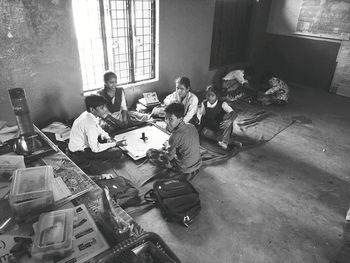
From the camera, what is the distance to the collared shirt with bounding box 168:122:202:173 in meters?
3.16

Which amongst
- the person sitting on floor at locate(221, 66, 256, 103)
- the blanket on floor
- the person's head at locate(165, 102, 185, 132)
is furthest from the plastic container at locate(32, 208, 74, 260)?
the person sitting on floor at locate(221, 66, 256, 103)

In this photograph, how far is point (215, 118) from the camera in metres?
4.42

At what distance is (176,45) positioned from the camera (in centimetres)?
562

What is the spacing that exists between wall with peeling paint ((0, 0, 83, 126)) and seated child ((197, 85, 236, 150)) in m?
2.18

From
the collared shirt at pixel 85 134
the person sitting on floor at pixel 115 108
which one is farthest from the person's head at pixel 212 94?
the collared shirt at pixel 85 134

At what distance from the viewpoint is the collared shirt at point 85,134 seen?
322cm

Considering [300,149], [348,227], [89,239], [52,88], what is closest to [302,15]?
[300,149]

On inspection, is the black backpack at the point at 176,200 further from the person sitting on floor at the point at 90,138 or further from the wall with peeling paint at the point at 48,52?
the wall with peeling paint at the point at 48,52

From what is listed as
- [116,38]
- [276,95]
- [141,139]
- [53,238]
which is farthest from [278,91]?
[53,238]

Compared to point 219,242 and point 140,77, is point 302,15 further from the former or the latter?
point 219,242

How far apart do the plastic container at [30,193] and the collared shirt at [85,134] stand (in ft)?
4.84

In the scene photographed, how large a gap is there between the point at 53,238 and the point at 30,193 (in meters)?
0.40

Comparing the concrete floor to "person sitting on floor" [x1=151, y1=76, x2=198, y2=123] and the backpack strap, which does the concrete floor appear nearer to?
the backpack strap

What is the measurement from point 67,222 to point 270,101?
18.3 ft
